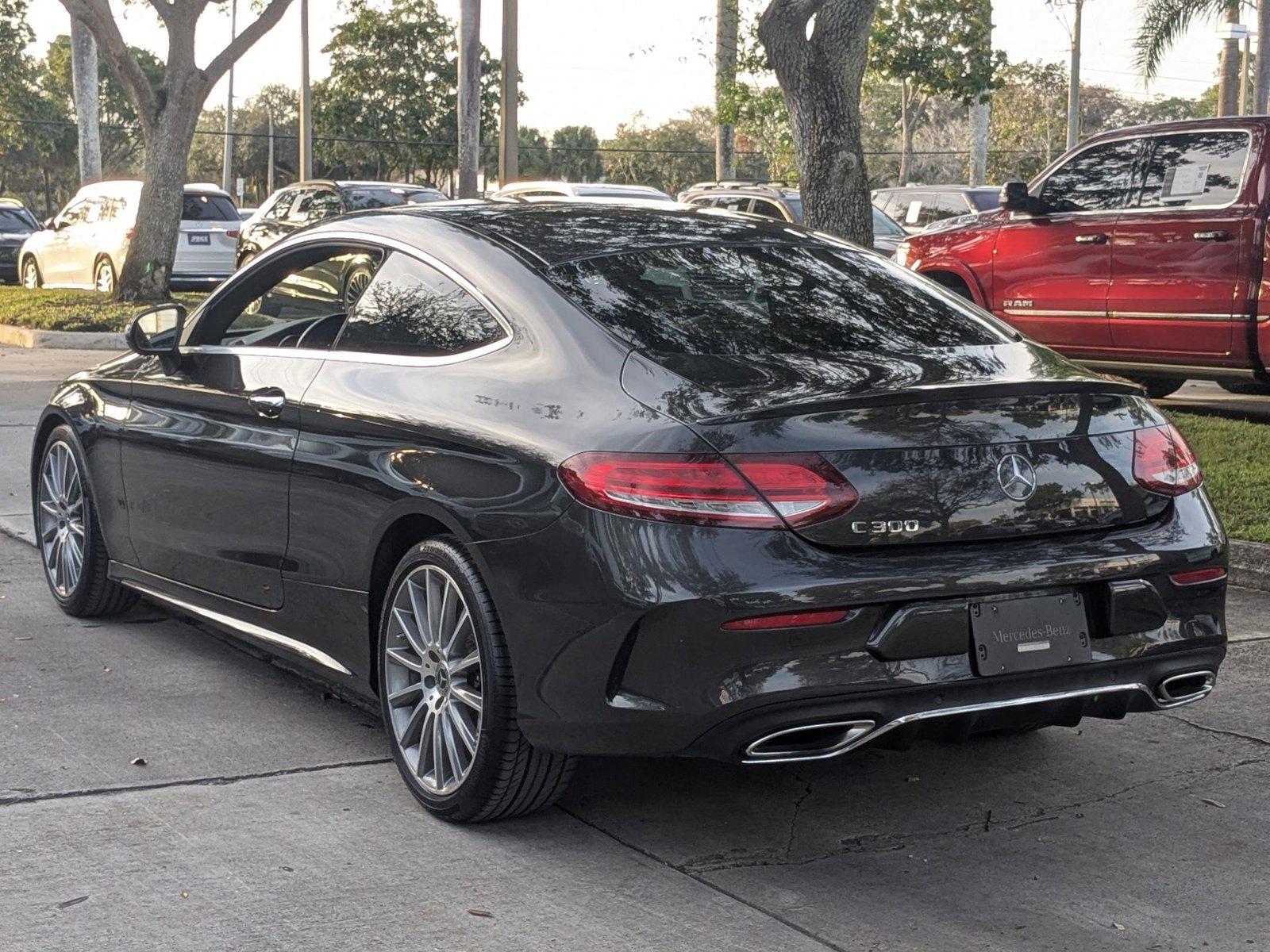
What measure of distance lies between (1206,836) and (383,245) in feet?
9.00

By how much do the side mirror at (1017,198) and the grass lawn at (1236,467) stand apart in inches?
67.4

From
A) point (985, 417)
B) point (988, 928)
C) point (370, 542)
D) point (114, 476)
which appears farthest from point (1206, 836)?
point (114, 476)

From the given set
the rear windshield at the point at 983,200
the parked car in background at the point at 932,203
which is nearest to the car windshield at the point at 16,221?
the parked car in background at the point at 932,203

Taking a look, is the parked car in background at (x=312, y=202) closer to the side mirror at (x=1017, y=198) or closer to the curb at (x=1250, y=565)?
the side mirror at (x=1017, y=198)

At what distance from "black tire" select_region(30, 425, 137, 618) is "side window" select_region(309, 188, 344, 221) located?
16905mm

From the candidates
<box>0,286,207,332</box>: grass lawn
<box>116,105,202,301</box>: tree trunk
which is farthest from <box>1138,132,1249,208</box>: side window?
<box>116,105,202,301</box>: tree trunk

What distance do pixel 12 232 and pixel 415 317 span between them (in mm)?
27938

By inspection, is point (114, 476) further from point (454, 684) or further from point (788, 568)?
point (788, 568)

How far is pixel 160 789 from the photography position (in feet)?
14.8

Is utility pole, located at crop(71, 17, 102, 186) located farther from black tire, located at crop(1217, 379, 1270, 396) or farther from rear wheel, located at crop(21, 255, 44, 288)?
black tire, located at crop(1217, 379, 1270, 396)

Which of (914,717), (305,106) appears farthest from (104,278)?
(914,717)

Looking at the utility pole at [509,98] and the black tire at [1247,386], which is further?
the utility pole at [509,98]

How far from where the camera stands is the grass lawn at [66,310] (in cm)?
1856

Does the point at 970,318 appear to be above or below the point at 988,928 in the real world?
above
